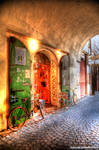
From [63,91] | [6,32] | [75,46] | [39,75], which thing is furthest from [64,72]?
[6,32]

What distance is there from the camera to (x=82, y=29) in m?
8.00

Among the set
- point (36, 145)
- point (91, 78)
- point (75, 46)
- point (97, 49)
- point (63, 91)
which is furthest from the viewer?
point (97, 49)

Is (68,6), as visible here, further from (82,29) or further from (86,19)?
(82,29)

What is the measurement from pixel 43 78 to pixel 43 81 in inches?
9.0

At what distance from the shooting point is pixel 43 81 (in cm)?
821

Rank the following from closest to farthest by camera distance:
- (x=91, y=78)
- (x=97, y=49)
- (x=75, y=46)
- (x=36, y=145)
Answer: (x=36, y=145) < (x=75, y=46) < (x=91, y=78) < (x=97, y=49)

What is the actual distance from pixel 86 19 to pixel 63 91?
16.3 ft

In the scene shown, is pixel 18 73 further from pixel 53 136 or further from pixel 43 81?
pixel 43 81

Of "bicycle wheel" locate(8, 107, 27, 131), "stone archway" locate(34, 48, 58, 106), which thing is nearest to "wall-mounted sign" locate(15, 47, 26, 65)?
"bicycle wheel" locate(8, 107, 27, 131)

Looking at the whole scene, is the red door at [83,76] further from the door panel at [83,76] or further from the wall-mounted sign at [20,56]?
the wall-mounted sign at [20,56]

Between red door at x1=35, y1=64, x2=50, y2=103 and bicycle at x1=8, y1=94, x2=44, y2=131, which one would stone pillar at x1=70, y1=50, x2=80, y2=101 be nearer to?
red door at x1=35, y1=64, x2=50, y2=103

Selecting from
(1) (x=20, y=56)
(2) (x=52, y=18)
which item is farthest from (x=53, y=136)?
(2) (x=52, y=18)

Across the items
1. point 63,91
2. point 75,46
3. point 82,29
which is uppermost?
point 82,29

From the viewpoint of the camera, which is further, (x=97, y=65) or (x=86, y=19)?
(x=97, y=65)
